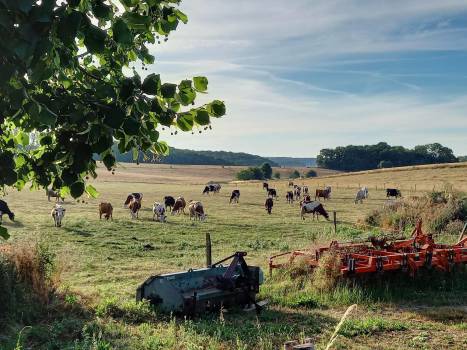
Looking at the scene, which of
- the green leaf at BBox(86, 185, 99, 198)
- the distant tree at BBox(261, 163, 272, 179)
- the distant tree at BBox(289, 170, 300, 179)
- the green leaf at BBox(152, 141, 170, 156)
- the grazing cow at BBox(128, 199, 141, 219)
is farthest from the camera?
the distant tree at BBox(289, 170, 300, 179)

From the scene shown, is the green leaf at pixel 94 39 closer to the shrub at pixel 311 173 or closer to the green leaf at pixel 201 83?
the green leaf at pixel 201 83

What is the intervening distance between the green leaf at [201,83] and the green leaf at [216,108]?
0.53 ft

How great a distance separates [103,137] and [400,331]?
7637mm

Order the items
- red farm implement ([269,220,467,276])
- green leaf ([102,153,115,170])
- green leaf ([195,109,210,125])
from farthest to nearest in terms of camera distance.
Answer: red farm implement ([269,220,467,276])
green leaf ([102,153,115,170])
green leaf ([195,109,210,125])

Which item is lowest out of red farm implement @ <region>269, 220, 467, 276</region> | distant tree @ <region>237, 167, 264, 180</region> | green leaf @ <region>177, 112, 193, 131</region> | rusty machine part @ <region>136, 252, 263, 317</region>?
rusty machine part @ <region>136, 252, 263, 317</region>

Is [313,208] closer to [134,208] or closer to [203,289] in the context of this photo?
[134,208]

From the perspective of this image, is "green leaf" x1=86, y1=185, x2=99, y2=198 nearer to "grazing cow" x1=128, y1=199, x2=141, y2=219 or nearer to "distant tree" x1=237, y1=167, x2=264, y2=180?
"grazing cow" x1=128, y1=199, x2=141, y2=219

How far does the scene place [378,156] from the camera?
145m

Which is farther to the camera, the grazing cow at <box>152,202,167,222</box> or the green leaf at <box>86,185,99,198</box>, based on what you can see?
the grazing cow at <box>152,202,167,222</box>

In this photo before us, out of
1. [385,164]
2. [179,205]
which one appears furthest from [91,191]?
[385,164]

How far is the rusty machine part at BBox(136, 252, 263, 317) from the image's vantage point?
9984 millimetres

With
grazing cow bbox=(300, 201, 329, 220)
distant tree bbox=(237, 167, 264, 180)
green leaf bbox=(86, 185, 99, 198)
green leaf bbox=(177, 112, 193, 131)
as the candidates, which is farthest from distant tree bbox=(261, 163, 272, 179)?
green leaf bbox=(177, 112, 193, 131)

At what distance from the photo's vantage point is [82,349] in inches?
279

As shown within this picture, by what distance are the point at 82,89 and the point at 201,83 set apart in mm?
862
